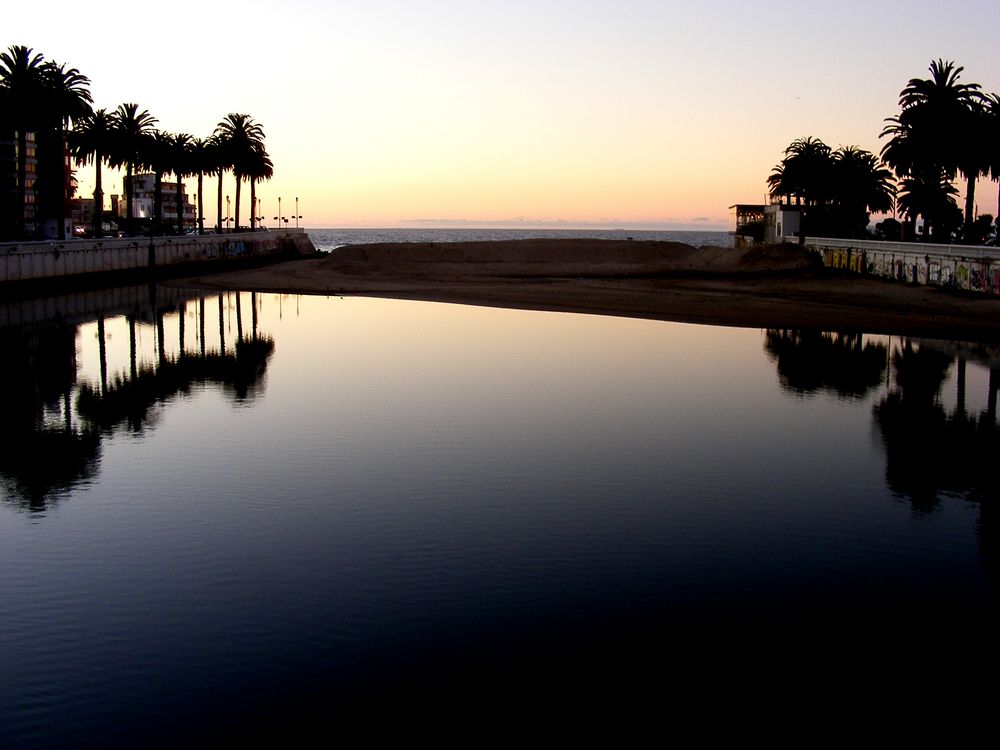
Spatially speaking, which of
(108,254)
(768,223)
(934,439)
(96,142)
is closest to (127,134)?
(96,142)

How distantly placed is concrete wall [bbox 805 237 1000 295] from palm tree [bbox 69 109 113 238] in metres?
76.3

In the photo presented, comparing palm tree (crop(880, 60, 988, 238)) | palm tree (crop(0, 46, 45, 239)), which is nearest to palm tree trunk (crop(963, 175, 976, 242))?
palm tree (crop(880, 60, 988, 238))

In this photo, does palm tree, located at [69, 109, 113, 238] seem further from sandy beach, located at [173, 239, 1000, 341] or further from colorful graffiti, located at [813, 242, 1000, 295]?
colorful graffiti, located at [813, 242, 1000, 295]

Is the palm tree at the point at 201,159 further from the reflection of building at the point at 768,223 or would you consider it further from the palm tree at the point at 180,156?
the reflection of building at the point at 768,223

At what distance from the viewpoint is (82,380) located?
3703 centimetres

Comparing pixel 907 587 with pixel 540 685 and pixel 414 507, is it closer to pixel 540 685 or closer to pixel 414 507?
pixel 540 685

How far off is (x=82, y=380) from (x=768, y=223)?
103m

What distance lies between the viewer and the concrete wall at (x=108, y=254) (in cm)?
6950

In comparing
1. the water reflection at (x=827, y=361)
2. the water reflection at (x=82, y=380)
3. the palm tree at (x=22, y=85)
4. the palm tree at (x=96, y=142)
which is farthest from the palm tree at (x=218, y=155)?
the water reflection at (x=827, y=361)

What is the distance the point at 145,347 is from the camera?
47344mm

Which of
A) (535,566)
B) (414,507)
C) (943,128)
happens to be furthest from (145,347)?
(943,128)

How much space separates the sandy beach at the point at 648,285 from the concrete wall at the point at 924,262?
106 cm

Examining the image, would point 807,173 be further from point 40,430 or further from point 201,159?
point 40,430

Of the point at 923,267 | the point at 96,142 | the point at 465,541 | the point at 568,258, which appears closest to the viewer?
the point at 465,541
